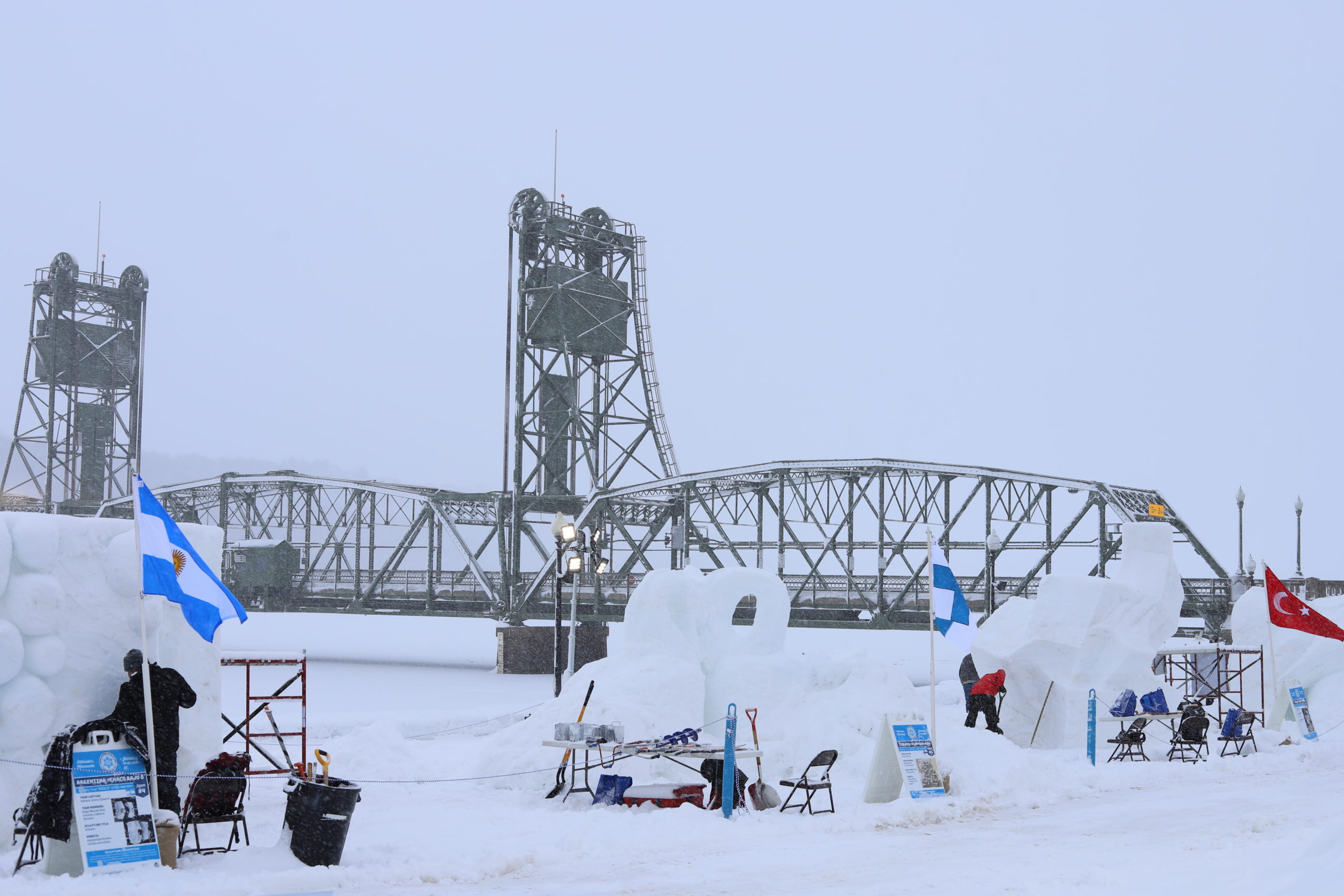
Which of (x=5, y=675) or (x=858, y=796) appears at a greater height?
(x=5, y=675)

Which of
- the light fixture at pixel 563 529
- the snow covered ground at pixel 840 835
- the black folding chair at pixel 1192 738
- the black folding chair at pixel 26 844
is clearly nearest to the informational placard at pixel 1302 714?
the snow covered ground at pixel 840 835

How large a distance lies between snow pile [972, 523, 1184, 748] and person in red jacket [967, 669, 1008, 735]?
1.69 metres

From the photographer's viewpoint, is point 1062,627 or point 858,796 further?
point 1062,627

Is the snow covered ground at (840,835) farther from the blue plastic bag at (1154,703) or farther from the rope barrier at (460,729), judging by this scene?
the rope barrier at (460,729)

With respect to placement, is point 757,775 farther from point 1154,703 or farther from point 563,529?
point 1154,703

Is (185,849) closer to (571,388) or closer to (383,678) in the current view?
(383,678)

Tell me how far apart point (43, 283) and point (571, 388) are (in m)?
34.5

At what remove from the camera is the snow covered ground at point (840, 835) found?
1074cm

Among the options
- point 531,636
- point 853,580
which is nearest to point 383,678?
point 531,636

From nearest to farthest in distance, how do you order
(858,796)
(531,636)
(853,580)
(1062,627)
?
(858,796), (1062,627), (853,580), (531,636)

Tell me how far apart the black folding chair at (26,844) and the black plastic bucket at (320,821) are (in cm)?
214

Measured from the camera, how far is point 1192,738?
2064 centimetres

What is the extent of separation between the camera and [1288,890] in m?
8.62

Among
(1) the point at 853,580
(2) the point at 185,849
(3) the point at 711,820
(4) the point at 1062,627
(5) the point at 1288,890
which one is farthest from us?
(1) the point at 853,580
